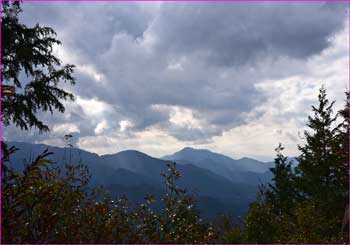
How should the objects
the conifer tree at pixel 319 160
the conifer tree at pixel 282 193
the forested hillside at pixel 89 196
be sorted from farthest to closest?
the conifer tree at pixel 282 193 < the conifer tree at pixel 319 160 < the forested hillside at pixel 89 196

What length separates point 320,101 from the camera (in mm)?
32844

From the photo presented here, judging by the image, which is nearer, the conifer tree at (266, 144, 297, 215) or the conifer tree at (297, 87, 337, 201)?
the conifer tree at (297, 87, 337, 201)

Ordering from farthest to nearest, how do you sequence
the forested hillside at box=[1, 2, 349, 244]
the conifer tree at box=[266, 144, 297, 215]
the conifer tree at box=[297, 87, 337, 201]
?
the conifer tree at box=[266, 144, 297, 215], the conifer tree at box=[297, 87, 337, 201], the forested hillside at box=[1, 2, 349, 244]

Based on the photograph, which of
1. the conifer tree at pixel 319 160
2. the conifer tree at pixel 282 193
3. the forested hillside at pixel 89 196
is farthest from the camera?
the conifer tree at pixel 282 193

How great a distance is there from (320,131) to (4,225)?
101ft

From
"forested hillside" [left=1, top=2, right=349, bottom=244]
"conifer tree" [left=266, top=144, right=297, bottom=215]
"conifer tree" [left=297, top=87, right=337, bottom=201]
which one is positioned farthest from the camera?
"conifer tree" [left=266, top=144, right=297, bottom=215]

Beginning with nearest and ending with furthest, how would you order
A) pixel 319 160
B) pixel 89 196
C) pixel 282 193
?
pixel 89 196, pixel 319 160, pixel 282 193

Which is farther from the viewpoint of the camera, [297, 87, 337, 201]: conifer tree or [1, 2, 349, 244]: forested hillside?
[297, 87, 337, 201]: conifer tree

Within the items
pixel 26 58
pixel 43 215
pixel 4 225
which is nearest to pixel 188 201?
pixel 43 215

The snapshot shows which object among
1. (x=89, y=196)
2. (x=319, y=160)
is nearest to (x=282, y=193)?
(x=319, y=160)

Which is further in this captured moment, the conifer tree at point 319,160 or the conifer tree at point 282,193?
the conifer tree at point 282,193

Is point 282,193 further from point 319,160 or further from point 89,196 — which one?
point 89,196

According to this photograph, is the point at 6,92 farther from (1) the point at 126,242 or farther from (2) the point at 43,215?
(1) the point at 126,242

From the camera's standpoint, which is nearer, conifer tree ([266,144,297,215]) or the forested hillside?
the forested hillside
